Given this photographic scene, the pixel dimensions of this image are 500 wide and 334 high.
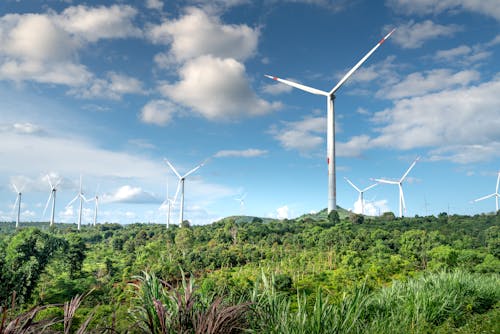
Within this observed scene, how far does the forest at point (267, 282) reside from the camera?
539 cm

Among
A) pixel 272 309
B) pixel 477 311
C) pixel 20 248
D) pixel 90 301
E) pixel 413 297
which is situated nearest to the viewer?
pixel 272 309

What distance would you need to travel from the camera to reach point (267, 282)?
22.0 ft

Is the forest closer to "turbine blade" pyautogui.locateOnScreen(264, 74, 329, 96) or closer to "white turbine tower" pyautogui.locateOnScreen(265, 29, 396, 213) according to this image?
"white turbine tower" pyautogui.locateOnScreen(265, 29, 396, 213)

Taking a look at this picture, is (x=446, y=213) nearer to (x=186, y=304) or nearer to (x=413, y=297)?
(x=413, y=297)

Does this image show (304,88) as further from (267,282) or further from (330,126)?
(267,282)

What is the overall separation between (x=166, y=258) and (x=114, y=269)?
723cm

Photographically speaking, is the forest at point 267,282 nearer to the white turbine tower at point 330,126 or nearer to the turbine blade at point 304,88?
the white turbine tower at point 330,126

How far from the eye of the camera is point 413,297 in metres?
10.3

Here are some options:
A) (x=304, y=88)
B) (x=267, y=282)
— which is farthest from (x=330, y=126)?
(x=267, y=282)

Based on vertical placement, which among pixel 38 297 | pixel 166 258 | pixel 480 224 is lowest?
pixel 38 297

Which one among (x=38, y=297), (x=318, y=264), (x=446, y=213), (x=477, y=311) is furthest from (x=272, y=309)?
(x=446, y=213)

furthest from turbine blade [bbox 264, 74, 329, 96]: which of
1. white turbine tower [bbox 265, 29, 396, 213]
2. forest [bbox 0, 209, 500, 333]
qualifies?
forest [bbox 0, 209, 500, 333]

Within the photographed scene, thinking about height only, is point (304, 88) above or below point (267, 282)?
above

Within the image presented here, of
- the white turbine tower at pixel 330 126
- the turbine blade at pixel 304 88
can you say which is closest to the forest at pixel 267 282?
the white turbine tower at pixel 330 126
